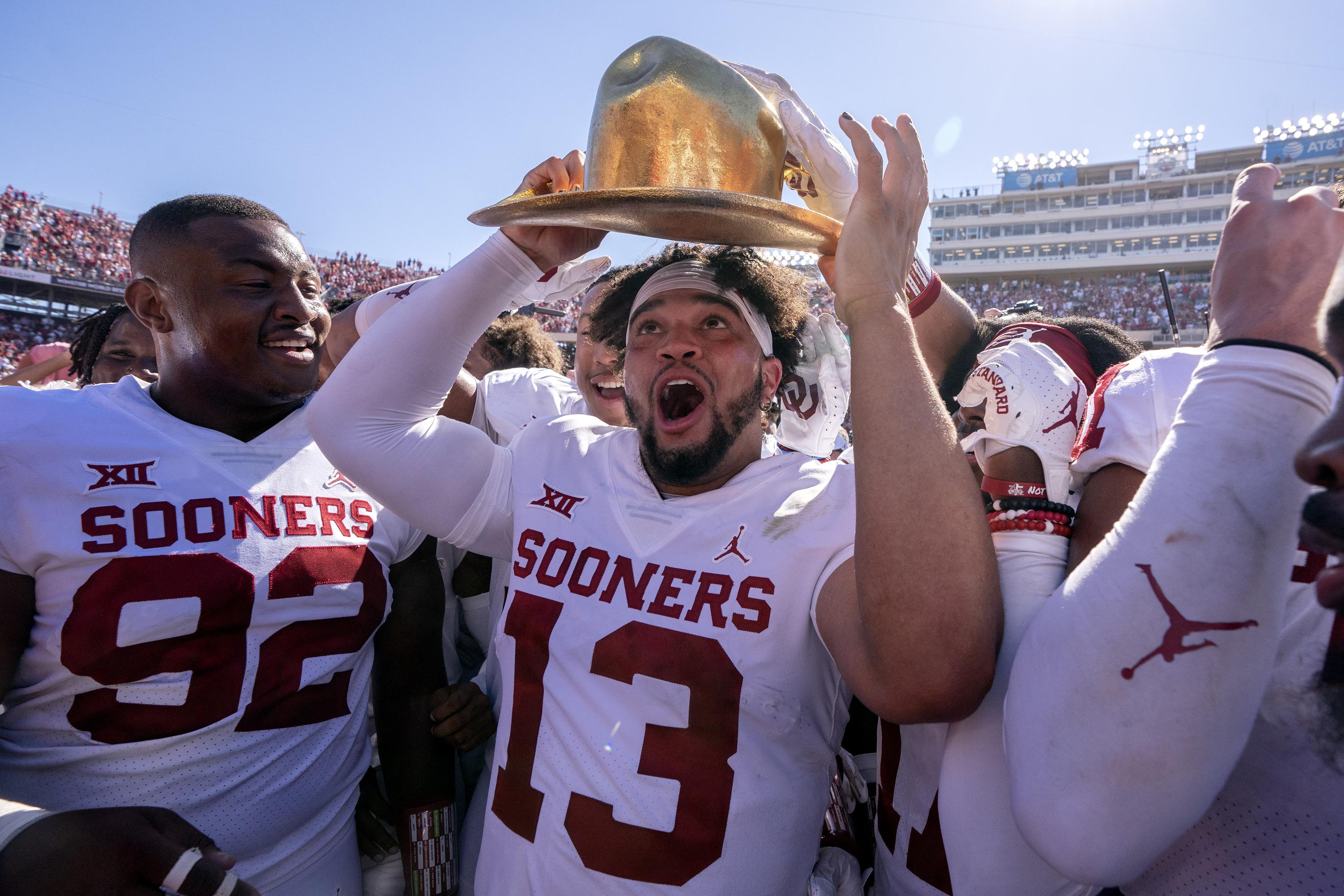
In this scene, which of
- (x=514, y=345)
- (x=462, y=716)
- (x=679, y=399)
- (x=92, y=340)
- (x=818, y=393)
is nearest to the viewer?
(x=679, y=399)

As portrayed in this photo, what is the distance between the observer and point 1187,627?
0.84m

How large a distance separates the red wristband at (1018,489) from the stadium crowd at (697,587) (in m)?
0.01

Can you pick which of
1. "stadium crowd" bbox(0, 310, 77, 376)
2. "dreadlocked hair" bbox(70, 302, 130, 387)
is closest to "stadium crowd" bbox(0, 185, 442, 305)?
"stadium crowd" bbox(0, 310, 77, 376)

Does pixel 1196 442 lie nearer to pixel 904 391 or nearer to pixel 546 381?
pixel 904 391

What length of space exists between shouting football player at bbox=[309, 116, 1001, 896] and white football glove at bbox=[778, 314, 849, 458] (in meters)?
0.91

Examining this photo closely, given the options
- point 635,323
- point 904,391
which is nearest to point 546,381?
point 635,323

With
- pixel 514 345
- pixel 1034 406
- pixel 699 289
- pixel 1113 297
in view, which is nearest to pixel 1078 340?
pixel 1034 406

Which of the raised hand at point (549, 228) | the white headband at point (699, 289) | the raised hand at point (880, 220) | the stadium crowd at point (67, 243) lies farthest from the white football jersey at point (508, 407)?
the stadium crowd at point (67, 243)

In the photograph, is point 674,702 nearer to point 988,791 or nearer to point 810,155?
point 988,791

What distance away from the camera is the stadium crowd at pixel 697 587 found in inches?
34.4

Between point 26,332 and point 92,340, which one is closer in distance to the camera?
point 92,340

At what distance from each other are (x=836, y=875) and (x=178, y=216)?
2.46m

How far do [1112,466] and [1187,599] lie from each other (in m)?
0.45

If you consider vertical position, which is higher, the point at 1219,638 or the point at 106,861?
the point at 1219,638
